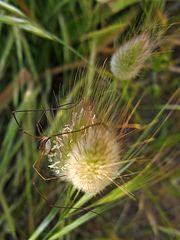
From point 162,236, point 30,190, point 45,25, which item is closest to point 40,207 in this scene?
point 30,190

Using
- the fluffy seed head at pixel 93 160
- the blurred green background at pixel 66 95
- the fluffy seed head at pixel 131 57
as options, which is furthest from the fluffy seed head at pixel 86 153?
the blurred green background at pixel 66 95

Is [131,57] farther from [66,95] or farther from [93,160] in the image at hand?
[66,95]

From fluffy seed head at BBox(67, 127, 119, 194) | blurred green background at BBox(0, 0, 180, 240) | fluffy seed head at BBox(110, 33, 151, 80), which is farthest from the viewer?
blurred green background at BBox(0, 0, 180, 240)

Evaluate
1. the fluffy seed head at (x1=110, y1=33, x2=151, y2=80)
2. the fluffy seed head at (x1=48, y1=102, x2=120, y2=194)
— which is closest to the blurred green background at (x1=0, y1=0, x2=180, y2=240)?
the fluffy seed head at (x1=110, y1=33, x2=151, y2=80)

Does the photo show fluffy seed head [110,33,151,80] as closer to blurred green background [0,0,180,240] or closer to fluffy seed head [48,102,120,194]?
fluffy seed head [48,102,120,194]

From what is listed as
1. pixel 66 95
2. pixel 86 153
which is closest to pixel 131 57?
pixel 86 153

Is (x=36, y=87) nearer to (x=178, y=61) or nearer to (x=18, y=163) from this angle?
(x=18, y=163)
